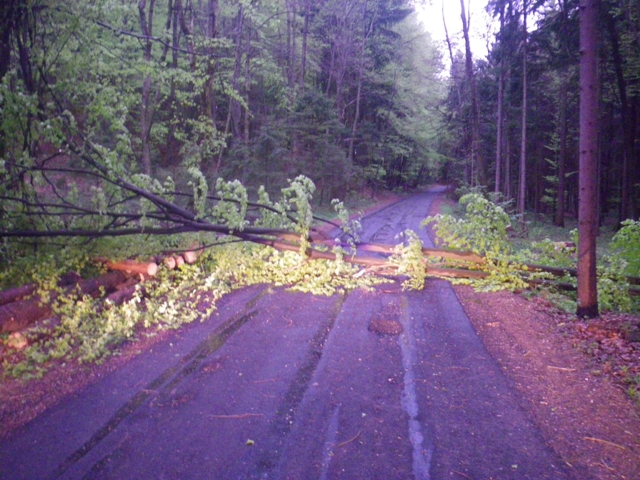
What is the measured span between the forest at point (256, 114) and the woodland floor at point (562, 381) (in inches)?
45.0

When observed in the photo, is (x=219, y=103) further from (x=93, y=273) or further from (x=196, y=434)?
(x=196, y=434)

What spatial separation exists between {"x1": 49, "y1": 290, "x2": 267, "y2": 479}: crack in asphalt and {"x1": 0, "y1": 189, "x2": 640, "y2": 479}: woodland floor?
664 mm

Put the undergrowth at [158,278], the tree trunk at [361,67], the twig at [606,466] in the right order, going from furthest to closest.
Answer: the tree trunk at [361,67], the undergrowth at [158,278], the twig at [606,466]

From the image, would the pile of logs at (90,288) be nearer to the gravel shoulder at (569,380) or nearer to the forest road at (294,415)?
the forest road at (294,415)

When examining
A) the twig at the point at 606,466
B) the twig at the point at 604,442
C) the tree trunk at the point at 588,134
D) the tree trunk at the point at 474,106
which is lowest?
the twig at the point at 606,466

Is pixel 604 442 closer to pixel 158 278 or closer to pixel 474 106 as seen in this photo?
pixel 158 278

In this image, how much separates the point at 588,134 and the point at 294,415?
5601 millimetres

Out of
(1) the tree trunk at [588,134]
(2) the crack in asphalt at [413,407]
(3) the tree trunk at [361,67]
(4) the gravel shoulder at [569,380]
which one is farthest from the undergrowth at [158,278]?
(3) the tree trunk at [361,67]

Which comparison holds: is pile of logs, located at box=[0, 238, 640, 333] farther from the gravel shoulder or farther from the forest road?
the forest road

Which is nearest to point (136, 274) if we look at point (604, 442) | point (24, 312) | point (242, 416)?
point (24, 312)

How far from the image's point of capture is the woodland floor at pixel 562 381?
382cm

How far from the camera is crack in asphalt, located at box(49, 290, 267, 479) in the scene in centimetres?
374

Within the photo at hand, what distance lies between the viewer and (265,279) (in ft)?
31.1

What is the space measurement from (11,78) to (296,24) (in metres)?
24.2
